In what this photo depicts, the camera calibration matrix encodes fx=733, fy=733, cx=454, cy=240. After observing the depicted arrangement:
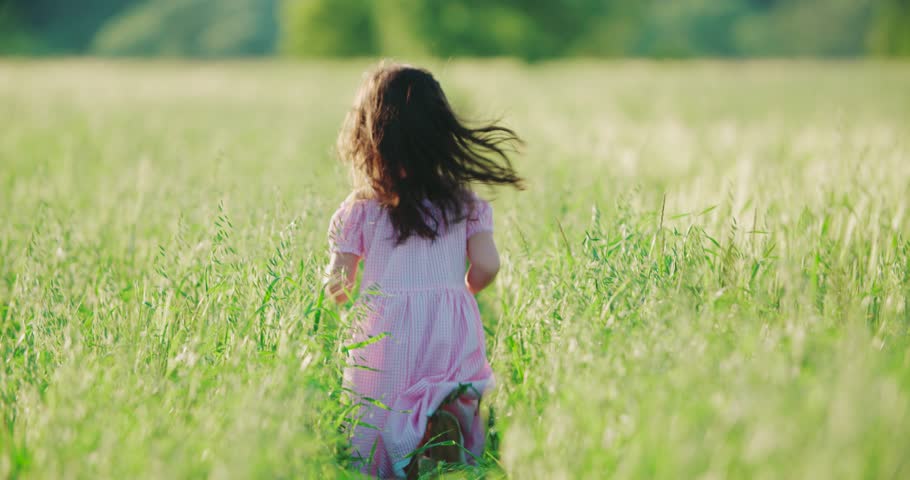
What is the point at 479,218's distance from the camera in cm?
227

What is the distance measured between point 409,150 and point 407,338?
0.56m

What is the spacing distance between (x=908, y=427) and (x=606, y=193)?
2302 millimetres

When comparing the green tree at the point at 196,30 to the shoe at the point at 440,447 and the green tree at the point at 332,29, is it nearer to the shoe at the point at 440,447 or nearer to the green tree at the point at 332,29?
the green tree at the point at 332,29

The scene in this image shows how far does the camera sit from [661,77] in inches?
671

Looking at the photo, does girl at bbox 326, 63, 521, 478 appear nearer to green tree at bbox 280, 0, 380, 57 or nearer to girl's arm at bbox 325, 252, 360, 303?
girl's arm at bbox 325, 252, 360, 303

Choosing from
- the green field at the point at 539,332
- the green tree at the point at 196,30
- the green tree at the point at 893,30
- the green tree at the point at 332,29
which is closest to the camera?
the green field at the point at 539,332

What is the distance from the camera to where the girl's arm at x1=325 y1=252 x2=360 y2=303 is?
2.17 m

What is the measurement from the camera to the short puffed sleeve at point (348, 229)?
2188mm

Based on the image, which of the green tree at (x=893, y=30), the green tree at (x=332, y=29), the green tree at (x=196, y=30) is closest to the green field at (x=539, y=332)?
the green tree at (x=332, y=29)

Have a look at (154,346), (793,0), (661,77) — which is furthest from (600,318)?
(793,0)

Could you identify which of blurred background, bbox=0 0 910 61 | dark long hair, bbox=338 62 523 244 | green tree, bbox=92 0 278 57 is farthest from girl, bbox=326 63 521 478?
green tree, bbox=92 0 278 57

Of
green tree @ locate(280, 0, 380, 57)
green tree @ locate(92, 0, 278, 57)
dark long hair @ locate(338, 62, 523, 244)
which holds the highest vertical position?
green tree @ locate(92, 0, 278, 57)

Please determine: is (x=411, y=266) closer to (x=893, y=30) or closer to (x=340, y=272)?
(x=340, y=272)

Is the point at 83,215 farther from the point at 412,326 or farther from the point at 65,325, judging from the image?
the point at 412,326
